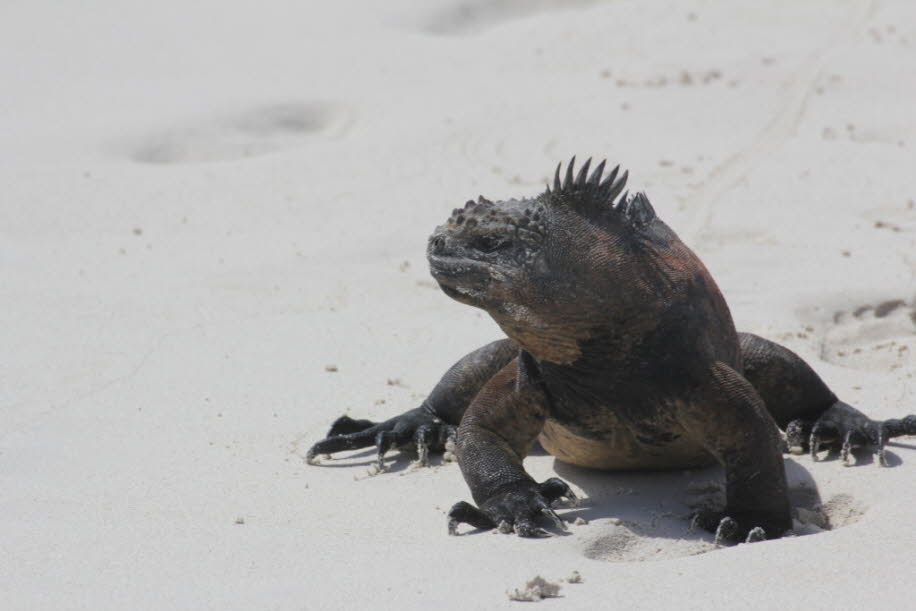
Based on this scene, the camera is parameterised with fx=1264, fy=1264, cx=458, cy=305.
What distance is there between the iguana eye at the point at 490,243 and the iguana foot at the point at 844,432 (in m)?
1.86

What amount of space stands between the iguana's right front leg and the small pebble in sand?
6.33 feet

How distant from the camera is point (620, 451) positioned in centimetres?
510

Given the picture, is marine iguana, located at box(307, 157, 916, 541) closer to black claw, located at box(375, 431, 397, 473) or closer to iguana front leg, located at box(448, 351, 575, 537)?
iguana front leg, located at box(448, 351, 575, 537)

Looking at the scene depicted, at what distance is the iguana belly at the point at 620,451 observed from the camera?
16.4ft

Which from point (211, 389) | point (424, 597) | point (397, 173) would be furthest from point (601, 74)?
point (424, 597)

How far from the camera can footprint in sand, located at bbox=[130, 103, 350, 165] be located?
11.5 metres

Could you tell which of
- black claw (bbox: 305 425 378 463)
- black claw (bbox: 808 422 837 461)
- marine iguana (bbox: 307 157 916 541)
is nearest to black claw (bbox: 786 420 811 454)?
black claw (bbox: 808 422 837 461)

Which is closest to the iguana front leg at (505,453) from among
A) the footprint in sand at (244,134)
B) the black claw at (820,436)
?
the black claw at (820,436)

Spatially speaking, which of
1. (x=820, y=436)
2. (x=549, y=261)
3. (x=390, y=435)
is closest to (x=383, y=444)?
(x=390, y=435)

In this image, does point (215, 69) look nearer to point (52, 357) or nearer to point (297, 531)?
point (52, 357)

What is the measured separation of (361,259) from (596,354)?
4.50 metres

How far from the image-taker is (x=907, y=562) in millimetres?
4016

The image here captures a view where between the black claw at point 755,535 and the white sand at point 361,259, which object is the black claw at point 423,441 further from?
the black claw at point 755,535

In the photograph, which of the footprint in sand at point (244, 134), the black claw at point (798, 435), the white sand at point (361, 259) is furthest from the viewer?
the footprint in sand at point (244, 134)
